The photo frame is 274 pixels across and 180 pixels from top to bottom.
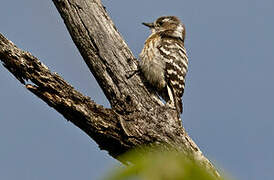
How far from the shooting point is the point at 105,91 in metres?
5.47

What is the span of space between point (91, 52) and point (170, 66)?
1.81m

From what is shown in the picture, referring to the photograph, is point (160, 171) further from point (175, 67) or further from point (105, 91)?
point (175, 67)

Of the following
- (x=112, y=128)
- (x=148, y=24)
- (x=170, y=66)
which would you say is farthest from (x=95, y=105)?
(x=148, y=24)

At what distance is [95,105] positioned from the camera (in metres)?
4.83

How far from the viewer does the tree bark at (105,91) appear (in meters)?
4.70

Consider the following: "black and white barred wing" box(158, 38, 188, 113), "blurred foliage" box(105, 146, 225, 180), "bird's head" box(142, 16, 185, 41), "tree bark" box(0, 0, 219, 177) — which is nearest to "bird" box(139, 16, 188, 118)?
"black and white barred wing" box(158, 38, 188, 113)

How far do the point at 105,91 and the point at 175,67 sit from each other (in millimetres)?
1770

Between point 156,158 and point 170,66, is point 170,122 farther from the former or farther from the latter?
point 156,158

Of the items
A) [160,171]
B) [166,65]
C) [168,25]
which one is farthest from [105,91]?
[160,171]

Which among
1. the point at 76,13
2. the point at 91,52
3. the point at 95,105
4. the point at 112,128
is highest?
the point at 76,13

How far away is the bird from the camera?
249 inches

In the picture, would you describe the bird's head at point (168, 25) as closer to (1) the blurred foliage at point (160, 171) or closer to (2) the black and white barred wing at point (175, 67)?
(2) the black and white barred wing at point (175, 67)

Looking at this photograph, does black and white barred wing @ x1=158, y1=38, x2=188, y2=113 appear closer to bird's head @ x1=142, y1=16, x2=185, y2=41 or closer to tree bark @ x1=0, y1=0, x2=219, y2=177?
bird's head @ x1=142, y1=16, x2=185, y2=41

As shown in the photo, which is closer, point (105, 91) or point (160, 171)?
point (160, 171)
